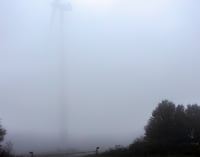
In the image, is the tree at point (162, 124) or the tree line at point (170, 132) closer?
the tree line at point (170, 132)

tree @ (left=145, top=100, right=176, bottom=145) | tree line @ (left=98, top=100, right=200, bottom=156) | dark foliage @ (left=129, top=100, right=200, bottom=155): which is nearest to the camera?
tree line @ (left=98, top=100, right=200, bottom=156)

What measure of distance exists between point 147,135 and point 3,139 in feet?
82.0

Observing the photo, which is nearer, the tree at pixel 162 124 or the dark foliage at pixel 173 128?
the dark foliage at pixel 173 128

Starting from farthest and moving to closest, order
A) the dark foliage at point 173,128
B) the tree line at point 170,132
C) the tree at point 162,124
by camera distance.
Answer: the tree at point 162,124
the dark foliage at point 173,128
the tree line at point 170,132

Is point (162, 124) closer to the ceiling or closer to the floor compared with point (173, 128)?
closer to the ceiling

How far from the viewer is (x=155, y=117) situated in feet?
238

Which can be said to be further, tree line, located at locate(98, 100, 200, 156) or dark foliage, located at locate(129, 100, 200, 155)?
dark foliage, located at locate(129, 100, 200, 155)

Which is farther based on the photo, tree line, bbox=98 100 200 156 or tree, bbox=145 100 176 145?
tree, bbox=145 100 176 145

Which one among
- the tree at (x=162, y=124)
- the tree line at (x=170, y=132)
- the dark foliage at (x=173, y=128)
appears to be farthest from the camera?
the tree at (x=162, y=124)

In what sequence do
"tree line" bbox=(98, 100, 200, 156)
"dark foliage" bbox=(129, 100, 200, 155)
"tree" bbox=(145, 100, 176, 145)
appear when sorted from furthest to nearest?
"tree" bbox=(145, 100, 176, 145) → "dark foliage" bbox=(129, 100, 200, 155) → "tree line" bbox=(98, 100, 200, 156)

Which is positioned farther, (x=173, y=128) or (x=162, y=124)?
(x=162, y=124)

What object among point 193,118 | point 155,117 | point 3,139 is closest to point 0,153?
point 3,139

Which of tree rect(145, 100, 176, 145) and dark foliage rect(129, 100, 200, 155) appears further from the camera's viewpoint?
tree rect(145, 100, 176, 145)

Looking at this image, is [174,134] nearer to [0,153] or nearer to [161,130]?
[161,130]
